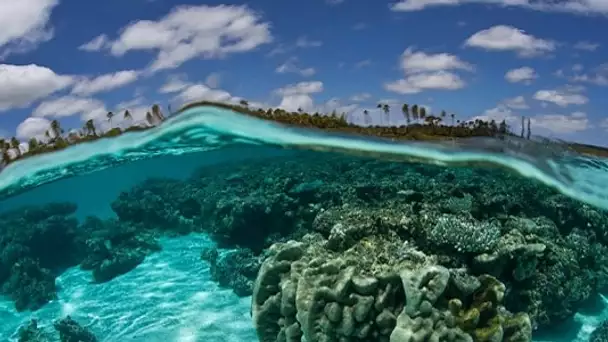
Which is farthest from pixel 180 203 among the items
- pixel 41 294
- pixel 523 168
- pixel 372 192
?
pixel 523 168

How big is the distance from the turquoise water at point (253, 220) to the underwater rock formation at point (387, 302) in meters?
0.96

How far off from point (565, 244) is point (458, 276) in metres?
5.45

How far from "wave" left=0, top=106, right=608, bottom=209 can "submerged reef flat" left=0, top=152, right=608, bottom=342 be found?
0.53m

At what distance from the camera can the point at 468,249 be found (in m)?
9.80

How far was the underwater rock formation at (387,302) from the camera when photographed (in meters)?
7.73

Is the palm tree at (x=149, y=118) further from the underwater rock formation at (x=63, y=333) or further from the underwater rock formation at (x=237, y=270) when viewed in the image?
the underwater rock formation at (x=63, y=333)

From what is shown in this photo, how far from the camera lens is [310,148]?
1588cm

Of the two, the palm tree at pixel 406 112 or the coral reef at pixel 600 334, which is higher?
the palm tree at pixel 406 112

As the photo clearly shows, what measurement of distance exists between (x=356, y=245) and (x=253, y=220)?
4.98 meters

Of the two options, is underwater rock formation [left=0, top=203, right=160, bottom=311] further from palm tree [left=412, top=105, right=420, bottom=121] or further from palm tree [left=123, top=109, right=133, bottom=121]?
palm tree [left=412, top=105, right=420, bottom=121]

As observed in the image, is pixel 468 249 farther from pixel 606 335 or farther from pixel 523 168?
pixel 523 168

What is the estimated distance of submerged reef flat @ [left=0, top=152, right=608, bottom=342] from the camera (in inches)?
316

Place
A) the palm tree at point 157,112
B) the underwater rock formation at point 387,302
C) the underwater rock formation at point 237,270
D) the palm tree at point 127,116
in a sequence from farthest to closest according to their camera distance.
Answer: the palm tree at point 127,116
the palm tree at point 157,112
the underwater rock formation at point 237,270
the underwater rock formation at point 387,302

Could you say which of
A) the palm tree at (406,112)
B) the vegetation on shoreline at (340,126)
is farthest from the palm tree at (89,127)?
the palm tree at (406,112)
